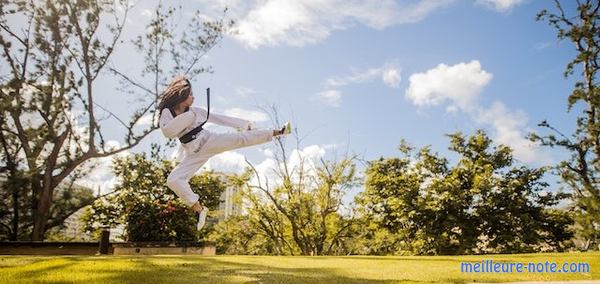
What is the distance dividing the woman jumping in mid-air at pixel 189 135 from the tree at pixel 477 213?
15984mm

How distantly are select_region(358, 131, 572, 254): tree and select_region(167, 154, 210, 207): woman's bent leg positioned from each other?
53.1 feet

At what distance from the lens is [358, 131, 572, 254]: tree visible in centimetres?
1931

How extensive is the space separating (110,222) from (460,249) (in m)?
16.5

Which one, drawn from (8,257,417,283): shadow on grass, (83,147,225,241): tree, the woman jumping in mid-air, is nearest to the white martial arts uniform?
the woman jumping in mid-air

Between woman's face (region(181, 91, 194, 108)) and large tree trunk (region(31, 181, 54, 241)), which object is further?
large tree trunk (region(31, 181, 54, 241))

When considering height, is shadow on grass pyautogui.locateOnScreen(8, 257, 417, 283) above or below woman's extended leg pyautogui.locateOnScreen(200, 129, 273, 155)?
below

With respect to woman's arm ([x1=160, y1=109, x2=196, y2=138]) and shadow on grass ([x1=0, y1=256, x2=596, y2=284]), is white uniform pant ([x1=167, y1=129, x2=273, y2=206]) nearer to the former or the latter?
woman's arm ([x1=160, y1=109, x2=196, y2=138])

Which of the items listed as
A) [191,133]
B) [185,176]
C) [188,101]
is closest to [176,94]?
[188,101]

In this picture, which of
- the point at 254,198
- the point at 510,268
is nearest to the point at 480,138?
the point at 254,198

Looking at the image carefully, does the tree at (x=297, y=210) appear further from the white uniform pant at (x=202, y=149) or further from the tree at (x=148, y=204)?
the white uniform pant at (x=202, y=149)

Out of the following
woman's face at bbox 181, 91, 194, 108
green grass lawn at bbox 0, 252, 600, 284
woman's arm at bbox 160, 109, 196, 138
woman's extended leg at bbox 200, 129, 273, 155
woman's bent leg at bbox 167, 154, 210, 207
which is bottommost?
green grass lawn at bbox 0, 252, 600, 284

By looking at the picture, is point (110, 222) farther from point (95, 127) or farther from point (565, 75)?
point (565, 75)

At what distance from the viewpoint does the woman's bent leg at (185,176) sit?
5.38 meters

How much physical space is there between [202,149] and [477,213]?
17.6 m
